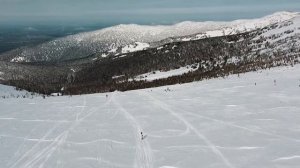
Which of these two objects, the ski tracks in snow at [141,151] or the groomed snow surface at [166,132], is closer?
the ski tracks in snow at [141,151]

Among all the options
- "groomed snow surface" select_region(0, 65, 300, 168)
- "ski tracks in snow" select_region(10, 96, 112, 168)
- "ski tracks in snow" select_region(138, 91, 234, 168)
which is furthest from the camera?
"ski tracks in snow" select_region(10, 96, 112, 168)

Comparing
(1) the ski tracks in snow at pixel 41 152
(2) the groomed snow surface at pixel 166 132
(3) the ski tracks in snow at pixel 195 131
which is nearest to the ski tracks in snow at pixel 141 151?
(2) the groomed snow surface at pixel 166 132

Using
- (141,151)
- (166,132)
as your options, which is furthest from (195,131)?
(141,151)

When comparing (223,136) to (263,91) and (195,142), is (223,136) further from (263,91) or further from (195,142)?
(263,91)

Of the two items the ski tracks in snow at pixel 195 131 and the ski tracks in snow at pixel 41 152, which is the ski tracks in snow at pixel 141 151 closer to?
the ski tracks in snow at pixel 195 131

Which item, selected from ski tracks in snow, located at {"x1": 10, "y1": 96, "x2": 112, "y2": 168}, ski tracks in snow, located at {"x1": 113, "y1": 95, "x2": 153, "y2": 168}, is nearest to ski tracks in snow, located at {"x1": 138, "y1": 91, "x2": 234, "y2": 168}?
ski tracks in snow, located at {"x1": 113, "y1": 95, "x2": 153, "y2": 168}

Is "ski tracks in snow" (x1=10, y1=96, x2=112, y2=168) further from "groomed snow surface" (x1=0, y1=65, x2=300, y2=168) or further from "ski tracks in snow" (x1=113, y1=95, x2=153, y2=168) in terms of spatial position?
"ski tracks in snow" (x1=113, y1=95, x2=153, y2=168)

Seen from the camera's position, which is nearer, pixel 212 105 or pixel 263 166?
pixel 263 166

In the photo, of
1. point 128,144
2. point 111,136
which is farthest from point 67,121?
point 128,144

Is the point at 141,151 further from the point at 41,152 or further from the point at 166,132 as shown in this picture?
the point at 41,152
